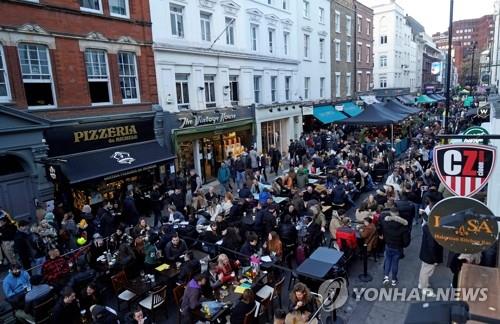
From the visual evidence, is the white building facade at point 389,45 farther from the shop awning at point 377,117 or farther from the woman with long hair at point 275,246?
the woman with long hair at point 275,246

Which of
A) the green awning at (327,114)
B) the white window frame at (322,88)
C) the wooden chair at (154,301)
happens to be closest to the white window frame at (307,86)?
the green awning at (327,114)

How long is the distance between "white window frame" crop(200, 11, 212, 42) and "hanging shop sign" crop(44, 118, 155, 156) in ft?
20.2

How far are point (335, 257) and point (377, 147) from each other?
592 inches

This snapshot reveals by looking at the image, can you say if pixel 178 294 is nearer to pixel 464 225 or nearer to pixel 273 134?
pixel 464 225

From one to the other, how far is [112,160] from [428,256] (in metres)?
11.7

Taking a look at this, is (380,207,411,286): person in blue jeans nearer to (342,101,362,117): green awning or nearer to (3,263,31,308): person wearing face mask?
(3,263,31,308): person wearing face mask

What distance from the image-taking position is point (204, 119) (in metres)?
18.3

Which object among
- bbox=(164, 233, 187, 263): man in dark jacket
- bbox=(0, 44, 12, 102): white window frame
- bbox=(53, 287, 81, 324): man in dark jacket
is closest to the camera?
bbox=(53, 287, 81, 324): man in dark jacket

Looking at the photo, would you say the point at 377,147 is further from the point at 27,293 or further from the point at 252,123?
the point at 27,293

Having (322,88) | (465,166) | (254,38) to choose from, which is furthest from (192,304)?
(322,88)

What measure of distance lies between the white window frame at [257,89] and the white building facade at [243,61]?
67 mm

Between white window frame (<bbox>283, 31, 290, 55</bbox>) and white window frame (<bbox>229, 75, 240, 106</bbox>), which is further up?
white window frame (<bbox>283, 31, 290, 55</bbox>)

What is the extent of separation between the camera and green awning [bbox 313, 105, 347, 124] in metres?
29.0

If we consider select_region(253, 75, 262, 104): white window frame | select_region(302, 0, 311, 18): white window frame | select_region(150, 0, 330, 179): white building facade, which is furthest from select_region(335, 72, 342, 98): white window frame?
select_region(253, 75, 262, 104): white window frame
